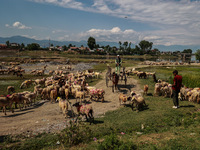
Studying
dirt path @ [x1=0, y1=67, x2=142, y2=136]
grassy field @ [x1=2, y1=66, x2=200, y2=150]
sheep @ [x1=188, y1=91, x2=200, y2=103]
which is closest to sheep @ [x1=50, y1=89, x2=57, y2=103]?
dirt path @ [x1=0, y1=67, x2=142, y2=136]

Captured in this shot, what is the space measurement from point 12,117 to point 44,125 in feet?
11.2

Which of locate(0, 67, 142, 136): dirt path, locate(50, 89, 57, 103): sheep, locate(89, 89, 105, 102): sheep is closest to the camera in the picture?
locate(0, 67, 142, 136): dirt path

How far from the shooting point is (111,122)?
9477mm

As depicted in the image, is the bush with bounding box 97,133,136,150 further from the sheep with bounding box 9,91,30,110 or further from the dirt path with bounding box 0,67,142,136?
the sheep with bounding box 9,91,30,110

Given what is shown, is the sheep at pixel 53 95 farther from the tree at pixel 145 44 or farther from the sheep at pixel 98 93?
the tree at pixel 145 44

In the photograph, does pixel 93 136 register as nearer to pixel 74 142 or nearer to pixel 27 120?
pixel 74 142

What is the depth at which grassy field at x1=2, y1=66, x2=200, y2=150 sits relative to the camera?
6323 millimetres

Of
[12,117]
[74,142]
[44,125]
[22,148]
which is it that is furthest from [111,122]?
[12,117]

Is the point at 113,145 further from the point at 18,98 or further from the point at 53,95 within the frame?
the point at 18,98

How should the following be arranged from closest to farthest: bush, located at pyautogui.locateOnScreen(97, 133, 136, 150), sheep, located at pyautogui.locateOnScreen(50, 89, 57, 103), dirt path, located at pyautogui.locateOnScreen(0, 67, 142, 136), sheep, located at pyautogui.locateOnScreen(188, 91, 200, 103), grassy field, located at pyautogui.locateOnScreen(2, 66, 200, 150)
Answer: bush, located at pyautogui.locateOnScreen(97, 133, 136, 150) → grassy field, located at pyautogui.locateOnScreen(2, 66, 200, 150) → dirt path, located at pyautogui.locateOnScreen(0, 67, 142, 136) → sheep, located at pyautogui.locateOnScreen(188, 91, 200, 103) → sheep, located at pyautogui.locateOnScreen(50, 89, 57, 103)

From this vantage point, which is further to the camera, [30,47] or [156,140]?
[30,47]

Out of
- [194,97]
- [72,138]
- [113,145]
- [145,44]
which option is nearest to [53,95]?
[72,138]

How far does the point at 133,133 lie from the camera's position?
8.00 meters

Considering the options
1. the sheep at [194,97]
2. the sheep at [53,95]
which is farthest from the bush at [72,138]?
the sheep at [194,97]
